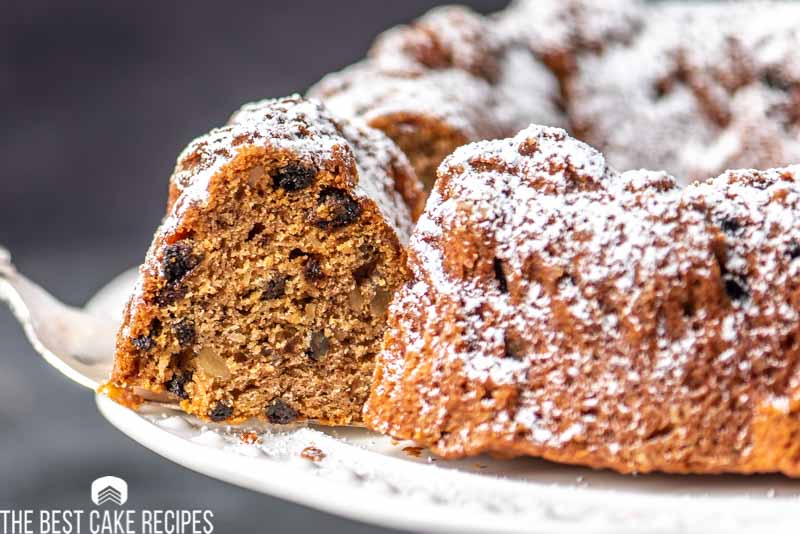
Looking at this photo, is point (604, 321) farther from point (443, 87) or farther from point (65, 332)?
point (443, 87)

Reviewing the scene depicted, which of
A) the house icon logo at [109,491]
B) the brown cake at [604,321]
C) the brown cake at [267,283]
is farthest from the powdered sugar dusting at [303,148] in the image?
the house icon logo at [109,491]

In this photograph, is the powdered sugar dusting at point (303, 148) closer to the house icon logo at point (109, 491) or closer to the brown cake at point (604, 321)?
the brown cake at point (604, 321)

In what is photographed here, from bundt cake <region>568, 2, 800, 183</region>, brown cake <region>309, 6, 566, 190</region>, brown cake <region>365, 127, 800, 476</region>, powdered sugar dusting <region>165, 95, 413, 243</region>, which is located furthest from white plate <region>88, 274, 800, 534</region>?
bundt cake <region>568, 2, 800, 183</region>

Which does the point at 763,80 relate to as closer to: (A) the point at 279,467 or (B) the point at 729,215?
(B) the point at 729,215

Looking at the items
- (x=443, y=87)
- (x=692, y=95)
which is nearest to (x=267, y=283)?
(x=443, y=87)

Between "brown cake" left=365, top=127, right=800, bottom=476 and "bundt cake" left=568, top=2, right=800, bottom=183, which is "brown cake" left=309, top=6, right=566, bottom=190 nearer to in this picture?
"bundt cake" left=568, top=2, right=800, bottom=183

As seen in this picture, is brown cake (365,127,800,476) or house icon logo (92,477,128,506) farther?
house icon logo (92,477,128,506)

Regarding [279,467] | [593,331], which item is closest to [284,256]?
[279,467]
